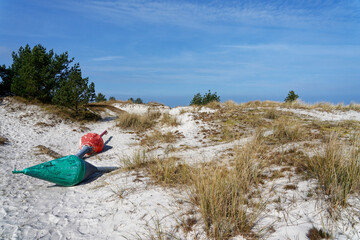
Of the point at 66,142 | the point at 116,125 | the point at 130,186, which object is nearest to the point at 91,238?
the point at 130,186

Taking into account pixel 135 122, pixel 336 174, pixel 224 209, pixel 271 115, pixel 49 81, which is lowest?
pixel 224 209

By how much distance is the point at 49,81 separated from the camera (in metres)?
10.4

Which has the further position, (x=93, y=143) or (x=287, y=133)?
(x=93, y=143)

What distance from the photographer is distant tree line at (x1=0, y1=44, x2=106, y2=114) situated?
9828 mm

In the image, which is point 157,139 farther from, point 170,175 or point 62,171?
point 62,171

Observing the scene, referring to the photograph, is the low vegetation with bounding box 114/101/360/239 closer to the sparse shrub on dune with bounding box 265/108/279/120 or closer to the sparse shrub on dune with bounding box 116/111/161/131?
the sparse shrub on dune with bounding box 265/108/279/120

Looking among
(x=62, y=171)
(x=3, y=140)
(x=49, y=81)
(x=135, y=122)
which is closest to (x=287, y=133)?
(x=62, y=171)

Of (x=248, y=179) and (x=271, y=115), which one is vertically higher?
(x=271, y=115)

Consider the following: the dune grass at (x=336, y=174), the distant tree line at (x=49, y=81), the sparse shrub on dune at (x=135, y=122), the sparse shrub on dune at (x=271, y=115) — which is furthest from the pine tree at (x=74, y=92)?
the dune grass at (x=336, y=174)

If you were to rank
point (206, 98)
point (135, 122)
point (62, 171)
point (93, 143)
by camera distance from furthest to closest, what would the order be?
point (206, 98) < point (135, 122) < point (93, 143) < point (62, 171)

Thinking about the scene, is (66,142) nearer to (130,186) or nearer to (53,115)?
(53,115)

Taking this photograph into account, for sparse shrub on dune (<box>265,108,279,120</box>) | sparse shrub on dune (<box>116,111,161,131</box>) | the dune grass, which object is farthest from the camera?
sparse shrub on dune (<box>116,111,161,131</box>)

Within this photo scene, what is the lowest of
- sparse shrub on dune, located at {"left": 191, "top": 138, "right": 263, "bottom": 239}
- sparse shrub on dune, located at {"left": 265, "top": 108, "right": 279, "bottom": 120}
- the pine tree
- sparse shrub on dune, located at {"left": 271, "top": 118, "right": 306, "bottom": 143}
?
sparse shrub on dune, located at {"left": 191, "top": 138, "right": 263, "bottom": 239}

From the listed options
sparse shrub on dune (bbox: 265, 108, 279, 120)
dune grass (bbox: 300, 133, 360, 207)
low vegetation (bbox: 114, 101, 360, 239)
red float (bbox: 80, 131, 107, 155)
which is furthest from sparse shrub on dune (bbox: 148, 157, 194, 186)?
sparse shrub on dune (bbox: 265, 108, 279, 120)
